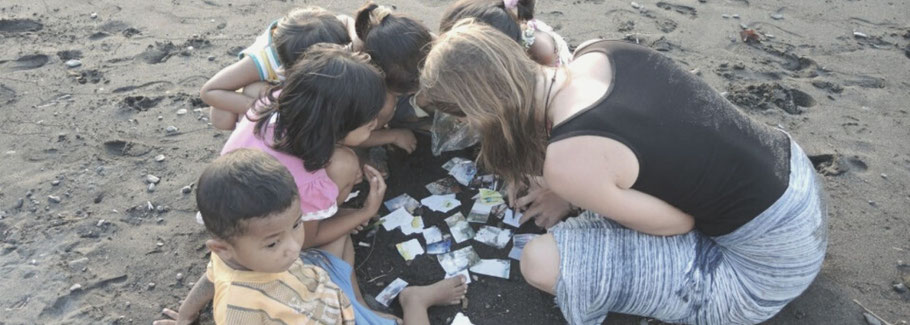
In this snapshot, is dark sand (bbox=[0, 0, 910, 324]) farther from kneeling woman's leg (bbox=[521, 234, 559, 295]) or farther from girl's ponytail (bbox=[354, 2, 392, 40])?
girl's ponytail (bbox=[354, 2, 392, 40])

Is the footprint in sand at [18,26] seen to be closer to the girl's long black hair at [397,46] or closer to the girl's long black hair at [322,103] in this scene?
the girl's long black hair at [397,46]

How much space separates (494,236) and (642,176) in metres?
1.16

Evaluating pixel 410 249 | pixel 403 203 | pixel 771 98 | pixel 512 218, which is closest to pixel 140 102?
pixel 403 203

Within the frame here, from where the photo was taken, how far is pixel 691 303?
262 centimetres

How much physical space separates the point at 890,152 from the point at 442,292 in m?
2.73

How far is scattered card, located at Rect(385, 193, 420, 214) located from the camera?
3494mm

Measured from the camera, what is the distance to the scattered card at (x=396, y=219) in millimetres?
3373

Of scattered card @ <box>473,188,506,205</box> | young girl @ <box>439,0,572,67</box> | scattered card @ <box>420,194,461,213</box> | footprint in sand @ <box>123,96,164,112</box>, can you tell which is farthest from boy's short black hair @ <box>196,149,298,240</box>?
footprint in sand @ <box>123,96,164,112</box>

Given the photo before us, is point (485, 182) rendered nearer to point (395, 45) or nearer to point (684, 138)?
point (395, 45)

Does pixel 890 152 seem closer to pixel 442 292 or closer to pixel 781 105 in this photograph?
pixel 781 105

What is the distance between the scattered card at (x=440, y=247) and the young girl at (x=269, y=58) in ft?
3.51

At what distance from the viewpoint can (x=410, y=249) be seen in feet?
10.6

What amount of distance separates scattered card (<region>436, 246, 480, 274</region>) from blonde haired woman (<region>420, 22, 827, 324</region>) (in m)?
0.47

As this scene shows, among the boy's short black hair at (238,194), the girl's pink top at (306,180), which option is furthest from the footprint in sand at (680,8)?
the boy's short black hair at (238,194)
